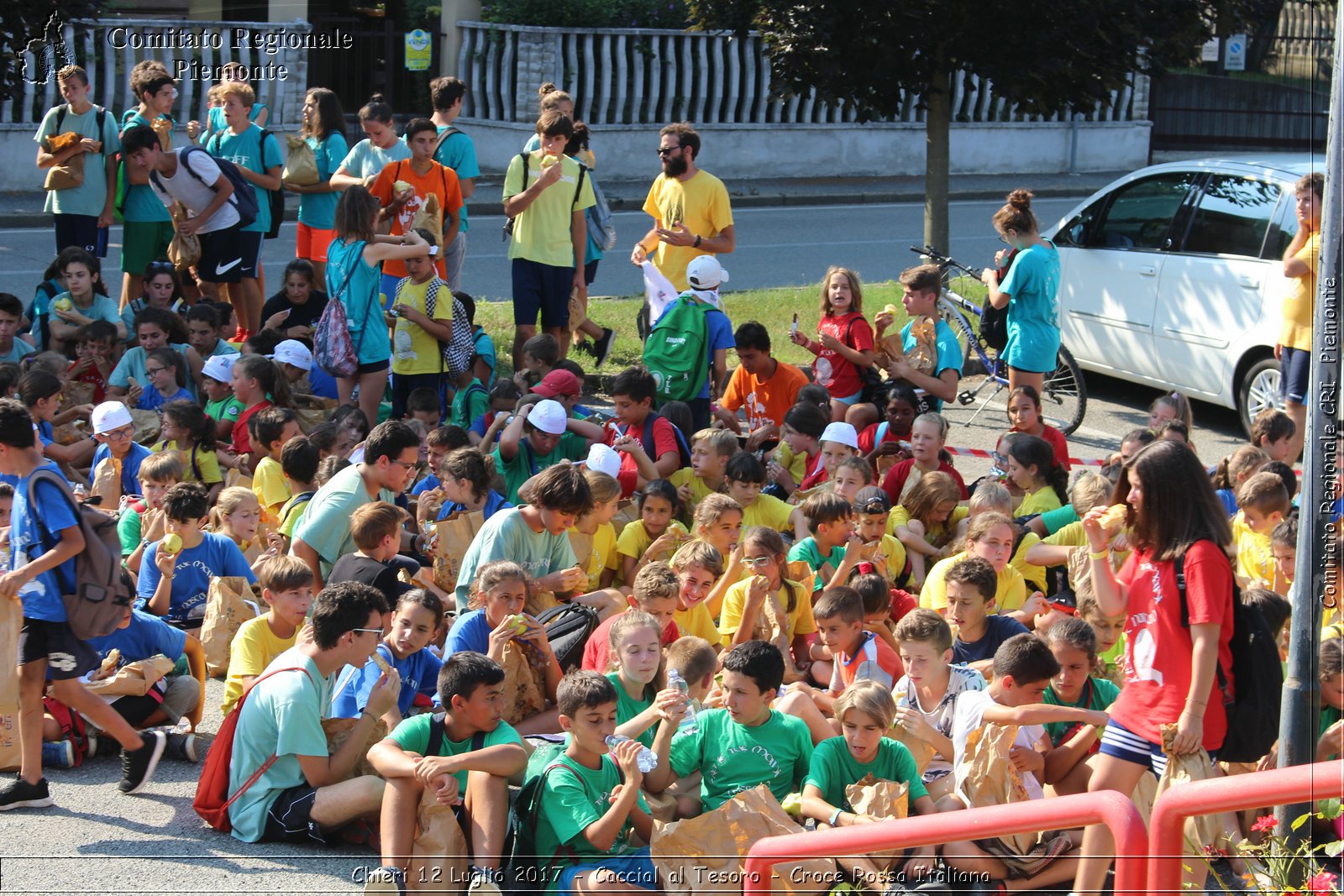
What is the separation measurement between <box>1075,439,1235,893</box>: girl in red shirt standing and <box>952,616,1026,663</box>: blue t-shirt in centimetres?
122

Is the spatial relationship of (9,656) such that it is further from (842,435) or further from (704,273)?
(704,273)

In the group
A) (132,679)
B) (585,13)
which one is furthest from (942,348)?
(585,13)

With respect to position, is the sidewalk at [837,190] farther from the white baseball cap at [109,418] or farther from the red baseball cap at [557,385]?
the white baseball cap at [109,418]

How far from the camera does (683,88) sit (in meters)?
24.0

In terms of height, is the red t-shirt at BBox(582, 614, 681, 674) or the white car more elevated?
the white car

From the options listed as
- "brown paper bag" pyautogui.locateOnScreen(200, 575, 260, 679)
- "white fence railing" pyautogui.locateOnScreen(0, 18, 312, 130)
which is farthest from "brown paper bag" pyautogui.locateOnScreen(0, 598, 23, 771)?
"white fence railing" pyautogui.locateOnScreen(0, 18, 312, 130)

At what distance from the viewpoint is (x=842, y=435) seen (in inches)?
341

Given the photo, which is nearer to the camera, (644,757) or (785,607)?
(644,757)

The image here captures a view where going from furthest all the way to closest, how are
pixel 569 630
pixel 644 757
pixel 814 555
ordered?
pixel 814 555 → pixel 569 630 → pixel 644 757

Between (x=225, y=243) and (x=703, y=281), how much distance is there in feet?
12.4

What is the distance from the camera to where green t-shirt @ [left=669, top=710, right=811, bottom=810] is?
5.75 meters

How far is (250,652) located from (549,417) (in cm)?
261

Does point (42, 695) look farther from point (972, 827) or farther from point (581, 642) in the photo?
point (972, 827)

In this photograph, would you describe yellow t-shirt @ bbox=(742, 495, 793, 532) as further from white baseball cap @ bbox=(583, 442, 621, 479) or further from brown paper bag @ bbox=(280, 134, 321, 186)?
brown paper bag @ bbox=(280, 134, 321, 186)
